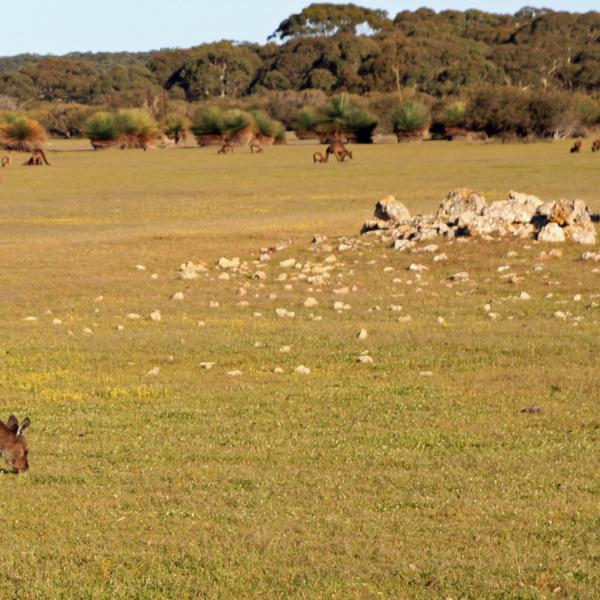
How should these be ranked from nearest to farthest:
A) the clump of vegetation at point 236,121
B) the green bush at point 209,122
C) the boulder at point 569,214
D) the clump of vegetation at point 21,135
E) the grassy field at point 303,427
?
the grassy field at point 303,427
the boulder at point 569,214
the clump of vegetation at point 21,135
the clump of vegetation at point 236,121
the green bush at point 209,122

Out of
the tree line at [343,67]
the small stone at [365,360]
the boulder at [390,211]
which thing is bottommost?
the small stone at [365,360]

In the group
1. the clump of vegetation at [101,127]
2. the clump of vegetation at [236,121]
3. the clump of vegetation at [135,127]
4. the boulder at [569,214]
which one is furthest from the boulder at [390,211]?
the clump of vegetation at [135,127]

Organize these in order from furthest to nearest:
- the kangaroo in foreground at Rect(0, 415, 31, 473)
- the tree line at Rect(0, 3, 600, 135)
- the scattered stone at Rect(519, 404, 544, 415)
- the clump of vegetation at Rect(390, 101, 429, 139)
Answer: the tree line at Rect(0, 3, 600, 135), the clump of vegetation at Rect(390, 101, 429, 139), the scattered stone at Rect(519, 404, 544, 415), the kangaroo in foreground at Rect(0, 415, 31, 473)

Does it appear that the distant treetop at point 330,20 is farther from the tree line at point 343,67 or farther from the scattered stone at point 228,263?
the scattered stone at point 228,263

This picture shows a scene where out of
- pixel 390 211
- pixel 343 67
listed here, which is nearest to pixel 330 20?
pixel 343 67

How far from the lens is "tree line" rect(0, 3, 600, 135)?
143250 millimetres

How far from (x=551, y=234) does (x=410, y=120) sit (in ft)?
218

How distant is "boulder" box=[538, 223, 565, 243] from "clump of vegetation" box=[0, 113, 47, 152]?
63.0 metres

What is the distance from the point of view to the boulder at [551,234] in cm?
2408

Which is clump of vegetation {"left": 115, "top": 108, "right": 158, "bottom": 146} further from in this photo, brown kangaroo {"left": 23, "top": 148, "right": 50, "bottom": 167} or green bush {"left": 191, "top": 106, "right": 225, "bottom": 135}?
brown kangaroo {"left": 23, "top": 148, "right": 50, "bottom": 167}

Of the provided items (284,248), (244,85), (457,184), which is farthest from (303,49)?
(284,248)

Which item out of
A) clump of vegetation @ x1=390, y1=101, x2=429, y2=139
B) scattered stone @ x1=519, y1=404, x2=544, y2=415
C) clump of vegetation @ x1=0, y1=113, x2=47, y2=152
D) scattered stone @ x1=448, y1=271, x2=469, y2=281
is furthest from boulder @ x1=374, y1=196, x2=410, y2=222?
clump of vegetation @ x1=390, y1=101, x2=429, y2=139

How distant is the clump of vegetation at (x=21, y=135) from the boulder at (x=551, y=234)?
63.0 metres

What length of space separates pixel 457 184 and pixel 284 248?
2264 cm
